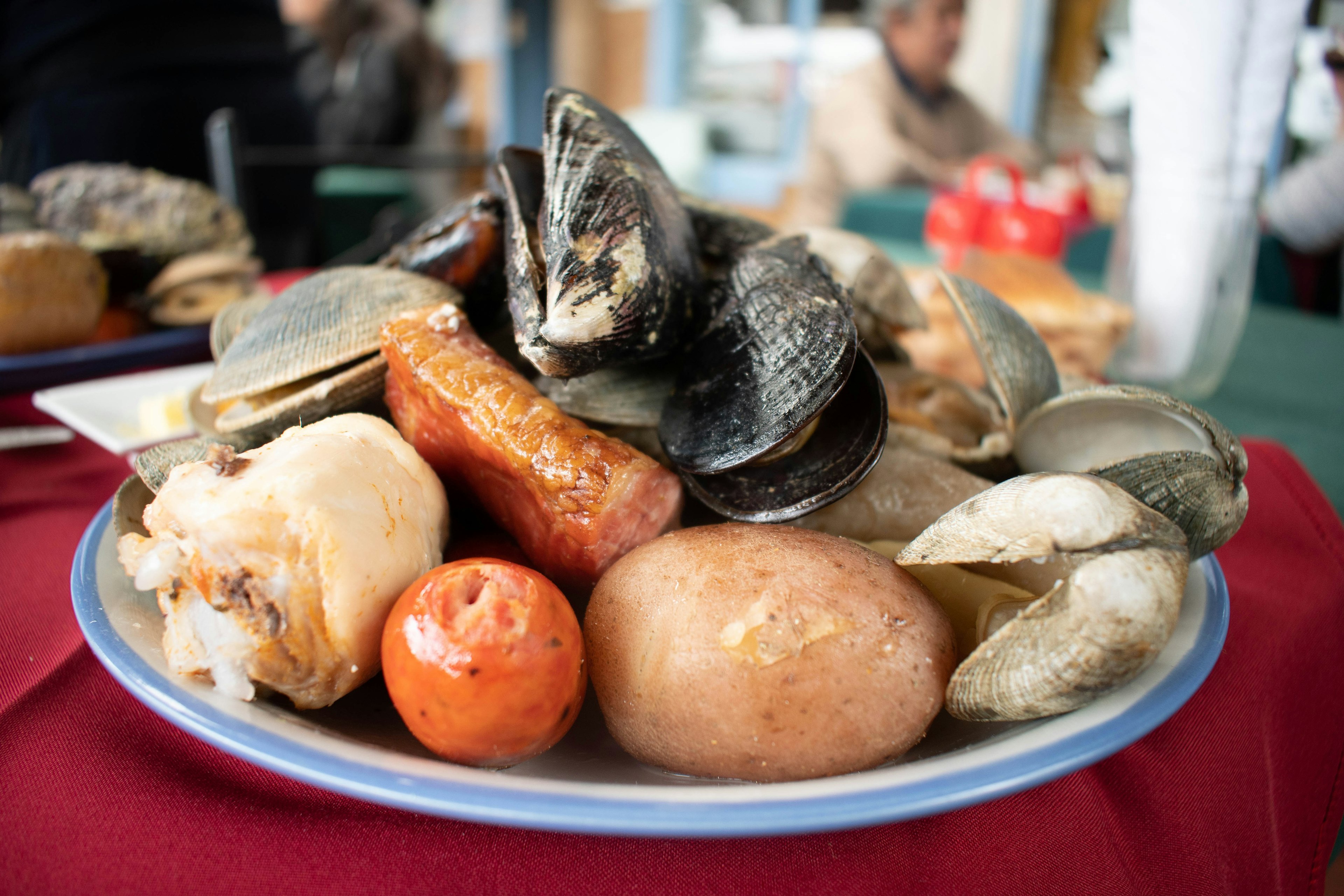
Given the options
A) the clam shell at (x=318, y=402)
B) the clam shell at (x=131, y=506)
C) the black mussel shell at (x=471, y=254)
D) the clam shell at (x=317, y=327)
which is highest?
the black mussel shell at (x=471, y=254)

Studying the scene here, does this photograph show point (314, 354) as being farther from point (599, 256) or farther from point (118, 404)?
point (118, 404)

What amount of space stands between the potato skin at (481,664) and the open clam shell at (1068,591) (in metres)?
0.25

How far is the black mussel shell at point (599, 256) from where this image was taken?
1.97 feet

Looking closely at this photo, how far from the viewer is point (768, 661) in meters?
0.47

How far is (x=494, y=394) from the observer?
0.60m

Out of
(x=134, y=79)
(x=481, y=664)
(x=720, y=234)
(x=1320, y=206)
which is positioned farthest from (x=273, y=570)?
(x=1320, y=206)

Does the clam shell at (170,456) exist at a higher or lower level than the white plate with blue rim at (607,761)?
higher

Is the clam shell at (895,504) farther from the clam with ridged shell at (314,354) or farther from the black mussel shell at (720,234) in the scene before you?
the clam with ridged shell at (314,354)

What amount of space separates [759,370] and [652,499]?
137 millimetres

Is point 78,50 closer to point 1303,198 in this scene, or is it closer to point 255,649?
point 255,649

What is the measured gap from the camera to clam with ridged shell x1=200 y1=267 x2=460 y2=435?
26.9 inches

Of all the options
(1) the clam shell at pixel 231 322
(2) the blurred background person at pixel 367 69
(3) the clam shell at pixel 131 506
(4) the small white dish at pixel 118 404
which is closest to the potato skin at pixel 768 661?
(3) the clam shell at pixel 131 506

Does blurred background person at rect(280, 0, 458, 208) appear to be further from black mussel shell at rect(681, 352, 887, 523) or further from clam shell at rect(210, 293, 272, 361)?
black mussel shell at rect(681, 352, 887, 523)

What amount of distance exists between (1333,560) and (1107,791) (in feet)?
1.64
